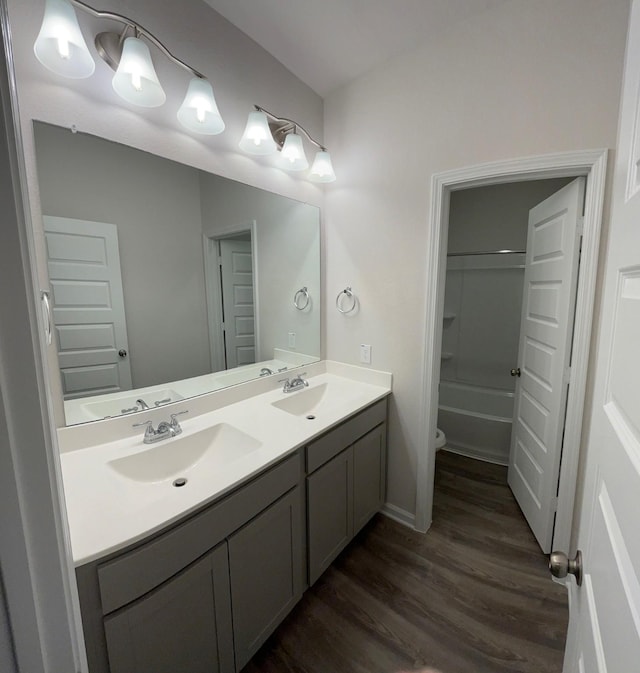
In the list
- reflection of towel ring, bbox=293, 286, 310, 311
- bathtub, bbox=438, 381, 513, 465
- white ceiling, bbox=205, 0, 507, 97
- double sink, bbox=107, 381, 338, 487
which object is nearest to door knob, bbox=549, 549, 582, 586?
double sink, bbox=107, 381, 338, 487

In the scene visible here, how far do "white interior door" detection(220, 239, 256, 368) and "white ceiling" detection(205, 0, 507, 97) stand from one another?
1.04 m

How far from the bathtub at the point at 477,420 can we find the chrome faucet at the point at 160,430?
2489 mm

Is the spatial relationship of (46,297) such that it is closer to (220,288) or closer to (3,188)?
(220,288)

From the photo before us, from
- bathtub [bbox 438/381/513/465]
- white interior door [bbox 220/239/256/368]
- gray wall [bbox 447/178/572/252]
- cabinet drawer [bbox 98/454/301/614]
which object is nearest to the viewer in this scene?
cabinet drawer [bbox 98/454/301/614]

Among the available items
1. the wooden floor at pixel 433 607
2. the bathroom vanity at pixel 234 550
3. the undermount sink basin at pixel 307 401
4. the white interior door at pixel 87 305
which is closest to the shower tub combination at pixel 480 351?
the wooden floor at pixel 433 607

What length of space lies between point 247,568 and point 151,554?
0.41 meters

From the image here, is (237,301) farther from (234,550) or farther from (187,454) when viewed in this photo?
(234,550)

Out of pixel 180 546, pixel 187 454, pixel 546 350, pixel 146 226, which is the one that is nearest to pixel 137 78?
pixel 146 226

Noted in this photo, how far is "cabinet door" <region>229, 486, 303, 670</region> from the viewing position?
3.58 ft

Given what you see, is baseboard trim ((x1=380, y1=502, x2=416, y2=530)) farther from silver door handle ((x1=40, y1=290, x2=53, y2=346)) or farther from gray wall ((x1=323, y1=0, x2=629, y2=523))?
silver door handle ((x1=40, y1=290, x2=53, y2=346))

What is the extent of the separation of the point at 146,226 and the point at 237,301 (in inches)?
23.0

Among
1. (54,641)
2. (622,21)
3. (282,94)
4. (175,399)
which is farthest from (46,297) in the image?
(622,21)

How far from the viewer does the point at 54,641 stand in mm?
375

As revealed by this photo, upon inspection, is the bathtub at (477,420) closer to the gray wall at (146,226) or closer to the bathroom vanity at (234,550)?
the bathroom vanity at (234,550)
